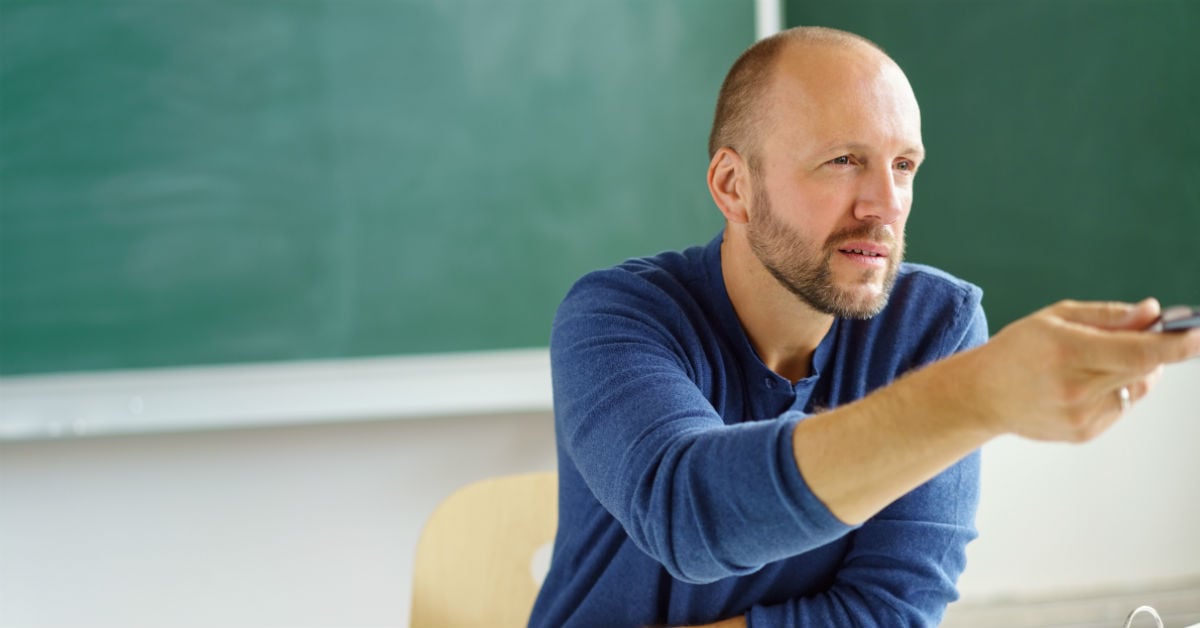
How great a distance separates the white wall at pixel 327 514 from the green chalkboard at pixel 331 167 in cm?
23

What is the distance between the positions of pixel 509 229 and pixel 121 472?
1.01 meters

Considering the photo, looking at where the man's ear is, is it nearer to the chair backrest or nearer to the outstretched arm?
the outstretched arm

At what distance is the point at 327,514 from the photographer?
256 cm

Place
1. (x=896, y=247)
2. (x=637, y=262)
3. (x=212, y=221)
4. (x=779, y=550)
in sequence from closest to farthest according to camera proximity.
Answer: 1. (x=779, y=550)
2. (x=896, y=247)
3. (x=637, y=262)
4. (x=212, y=221)

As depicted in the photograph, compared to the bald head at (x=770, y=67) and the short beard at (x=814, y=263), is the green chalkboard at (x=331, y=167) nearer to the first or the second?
the bald head at (x=770, y=67)

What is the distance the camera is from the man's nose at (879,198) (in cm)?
133

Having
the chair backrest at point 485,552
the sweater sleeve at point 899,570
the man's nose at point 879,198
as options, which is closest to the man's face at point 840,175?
the man's nose at point 879,198

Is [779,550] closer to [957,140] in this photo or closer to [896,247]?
[896,247]

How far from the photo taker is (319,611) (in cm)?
258

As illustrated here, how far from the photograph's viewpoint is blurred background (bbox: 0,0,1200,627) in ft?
7.75

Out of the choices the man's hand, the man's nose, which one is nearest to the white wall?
the man's nose

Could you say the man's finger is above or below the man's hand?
above

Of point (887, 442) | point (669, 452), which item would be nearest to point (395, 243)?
point (669, 452)

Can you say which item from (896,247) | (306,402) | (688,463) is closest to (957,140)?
(896,247)
